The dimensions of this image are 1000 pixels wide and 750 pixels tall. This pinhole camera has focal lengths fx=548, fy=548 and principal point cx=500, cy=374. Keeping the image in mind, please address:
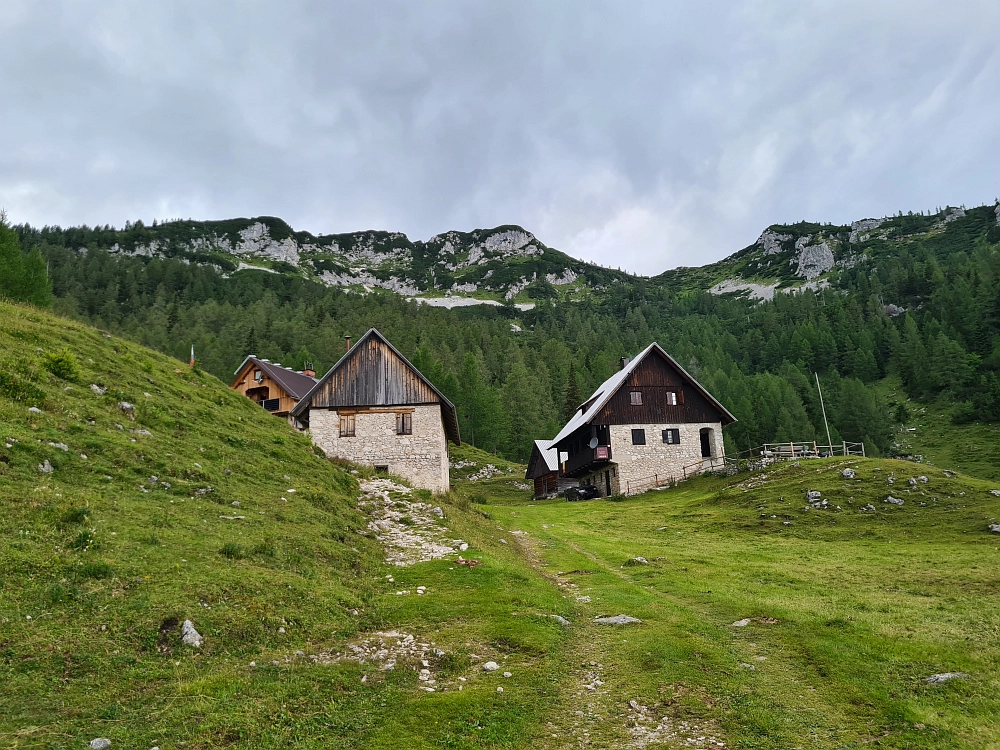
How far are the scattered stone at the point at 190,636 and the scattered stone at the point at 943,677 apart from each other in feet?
42.5

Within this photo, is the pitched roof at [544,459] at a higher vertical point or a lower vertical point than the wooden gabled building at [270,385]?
lower

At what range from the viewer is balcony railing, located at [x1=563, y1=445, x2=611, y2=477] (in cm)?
5640

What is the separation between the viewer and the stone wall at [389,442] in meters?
39.0

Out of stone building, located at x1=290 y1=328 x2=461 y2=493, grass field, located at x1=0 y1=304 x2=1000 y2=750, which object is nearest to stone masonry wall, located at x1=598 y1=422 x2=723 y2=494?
stone building, located at x1=290 y1=328 x2=461 y2=493

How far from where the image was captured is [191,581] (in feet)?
36.7

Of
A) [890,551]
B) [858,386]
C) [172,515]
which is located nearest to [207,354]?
[172,515]

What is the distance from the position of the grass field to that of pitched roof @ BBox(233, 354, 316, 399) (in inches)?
1242

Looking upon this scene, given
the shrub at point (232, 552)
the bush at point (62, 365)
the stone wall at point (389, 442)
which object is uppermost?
the bush at point (62, 365)

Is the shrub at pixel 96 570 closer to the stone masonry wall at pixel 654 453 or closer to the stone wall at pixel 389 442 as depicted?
the stone wall at pixel 389 442

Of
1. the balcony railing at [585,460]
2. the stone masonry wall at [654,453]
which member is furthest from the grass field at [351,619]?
the balcony railing at [585,460]

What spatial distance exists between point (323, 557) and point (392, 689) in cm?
698

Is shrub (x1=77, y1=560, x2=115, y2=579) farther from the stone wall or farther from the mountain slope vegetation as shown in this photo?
the mountain slope vegetation

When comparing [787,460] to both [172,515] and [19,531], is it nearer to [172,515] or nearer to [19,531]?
[172,515]

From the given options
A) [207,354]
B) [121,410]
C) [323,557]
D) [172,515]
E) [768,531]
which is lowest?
[768,531]
